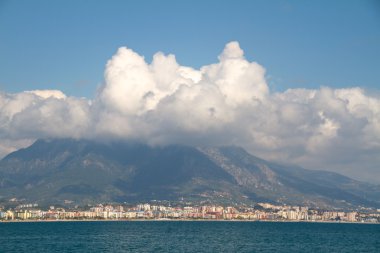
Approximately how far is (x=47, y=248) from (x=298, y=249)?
2721 inches

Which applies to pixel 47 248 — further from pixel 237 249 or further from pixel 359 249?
pixel 359 249

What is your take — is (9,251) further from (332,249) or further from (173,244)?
(332,249)

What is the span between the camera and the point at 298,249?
513 ft

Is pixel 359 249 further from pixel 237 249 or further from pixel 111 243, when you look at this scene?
pixel 111 243

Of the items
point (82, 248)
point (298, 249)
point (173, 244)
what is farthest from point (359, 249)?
point (82, 248)

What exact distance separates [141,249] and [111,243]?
69.8ft

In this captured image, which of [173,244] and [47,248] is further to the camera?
[173,244]

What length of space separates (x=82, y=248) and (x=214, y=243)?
4043 cm

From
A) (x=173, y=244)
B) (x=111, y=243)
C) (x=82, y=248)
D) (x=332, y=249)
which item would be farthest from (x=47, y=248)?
(x=332, y=249)

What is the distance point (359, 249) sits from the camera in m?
166

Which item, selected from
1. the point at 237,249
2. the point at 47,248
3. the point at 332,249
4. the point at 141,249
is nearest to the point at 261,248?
the point at 237,249

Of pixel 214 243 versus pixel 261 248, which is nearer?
pixel 261 248

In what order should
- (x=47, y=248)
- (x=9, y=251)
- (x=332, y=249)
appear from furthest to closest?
(x=332, y=249)
(x=47, y=248)
(x=9, y=251)

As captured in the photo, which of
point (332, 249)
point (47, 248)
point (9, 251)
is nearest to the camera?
point (9, 251)
